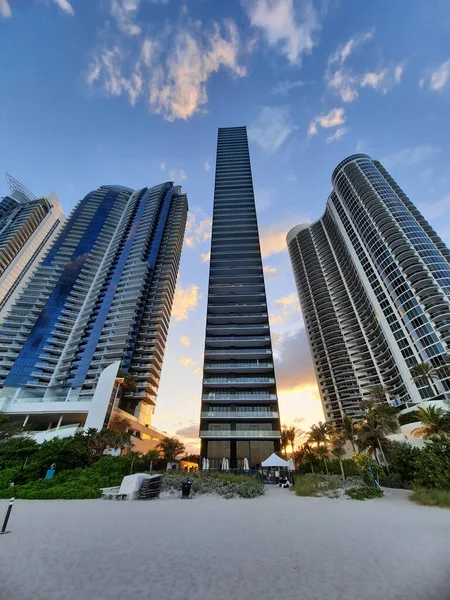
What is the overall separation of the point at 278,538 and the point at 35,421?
6849 centimetres

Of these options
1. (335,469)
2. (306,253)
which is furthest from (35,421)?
(306,253)

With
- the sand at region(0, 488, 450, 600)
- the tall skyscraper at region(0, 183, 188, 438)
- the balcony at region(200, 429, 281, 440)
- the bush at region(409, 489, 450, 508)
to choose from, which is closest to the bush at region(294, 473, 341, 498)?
the bush at region(409, 489, 450, 508)

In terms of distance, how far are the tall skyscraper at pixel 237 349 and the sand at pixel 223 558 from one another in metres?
33.0

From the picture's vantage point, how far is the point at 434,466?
17.2 m

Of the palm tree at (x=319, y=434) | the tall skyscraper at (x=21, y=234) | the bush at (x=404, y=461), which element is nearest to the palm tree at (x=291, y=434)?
the palm tree at (x=319, y=434)

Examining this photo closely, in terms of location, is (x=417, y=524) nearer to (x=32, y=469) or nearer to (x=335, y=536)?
(x=335, y=536)

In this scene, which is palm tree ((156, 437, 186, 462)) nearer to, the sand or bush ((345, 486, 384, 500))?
bush ((345, 486, 384, 500))

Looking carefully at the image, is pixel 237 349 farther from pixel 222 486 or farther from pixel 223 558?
pixel 223 558

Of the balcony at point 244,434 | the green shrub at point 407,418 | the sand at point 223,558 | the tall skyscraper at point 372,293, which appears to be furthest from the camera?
the tall skyscraper at point 372,293

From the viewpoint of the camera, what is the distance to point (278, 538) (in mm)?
7957

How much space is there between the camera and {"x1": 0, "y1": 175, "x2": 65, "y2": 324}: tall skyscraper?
99.6 m

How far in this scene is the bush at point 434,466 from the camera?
1656 centimetres

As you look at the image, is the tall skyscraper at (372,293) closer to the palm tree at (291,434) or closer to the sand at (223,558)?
the palm tree at (291,434)

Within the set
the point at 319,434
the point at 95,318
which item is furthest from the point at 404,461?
the point at 95,318
